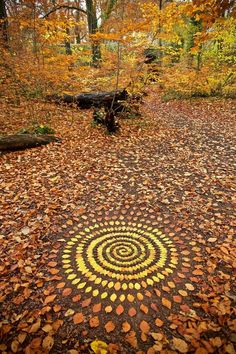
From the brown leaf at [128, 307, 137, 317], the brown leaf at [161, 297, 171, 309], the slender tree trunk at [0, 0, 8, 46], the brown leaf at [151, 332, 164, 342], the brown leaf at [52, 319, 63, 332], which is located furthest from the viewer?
the slender tree trunk at [0, 0, 8, 46]

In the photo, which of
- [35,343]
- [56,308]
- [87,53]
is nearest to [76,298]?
[56,308]

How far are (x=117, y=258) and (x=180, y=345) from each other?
134 cm

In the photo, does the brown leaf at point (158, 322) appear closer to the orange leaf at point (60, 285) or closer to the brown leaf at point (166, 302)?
the brown leaf at point (166, 302)

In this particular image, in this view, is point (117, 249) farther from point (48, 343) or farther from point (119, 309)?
point (48, 343)

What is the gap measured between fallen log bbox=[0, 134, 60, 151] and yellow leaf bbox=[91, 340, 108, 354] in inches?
231

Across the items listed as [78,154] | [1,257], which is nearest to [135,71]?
[78,154]

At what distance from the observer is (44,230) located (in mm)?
4285

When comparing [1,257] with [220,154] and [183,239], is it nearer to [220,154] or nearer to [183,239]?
[183,239]

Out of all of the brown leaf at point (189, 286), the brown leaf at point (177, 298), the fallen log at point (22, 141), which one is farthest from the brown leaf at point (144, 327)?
the fallen log at point (22, 141)

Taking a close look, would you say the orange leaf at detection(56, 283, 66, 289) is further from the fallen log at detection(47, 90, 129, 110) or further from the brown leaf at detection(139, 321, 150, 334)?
the fallen log at detection(47, 90, 129, 110)

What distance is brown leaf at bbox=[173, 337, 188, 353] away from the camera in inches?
97.4

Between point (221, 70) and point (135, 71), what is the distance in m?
6.72

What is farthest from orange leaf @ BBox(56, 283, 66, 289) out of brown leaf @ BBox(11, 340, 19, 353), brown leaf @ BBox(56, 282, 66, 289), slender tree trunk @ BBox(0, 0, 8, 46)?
slender tree trunk @ BBox(0, 0, 8, 46)

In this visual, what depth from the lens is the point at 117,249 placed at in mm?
3777
